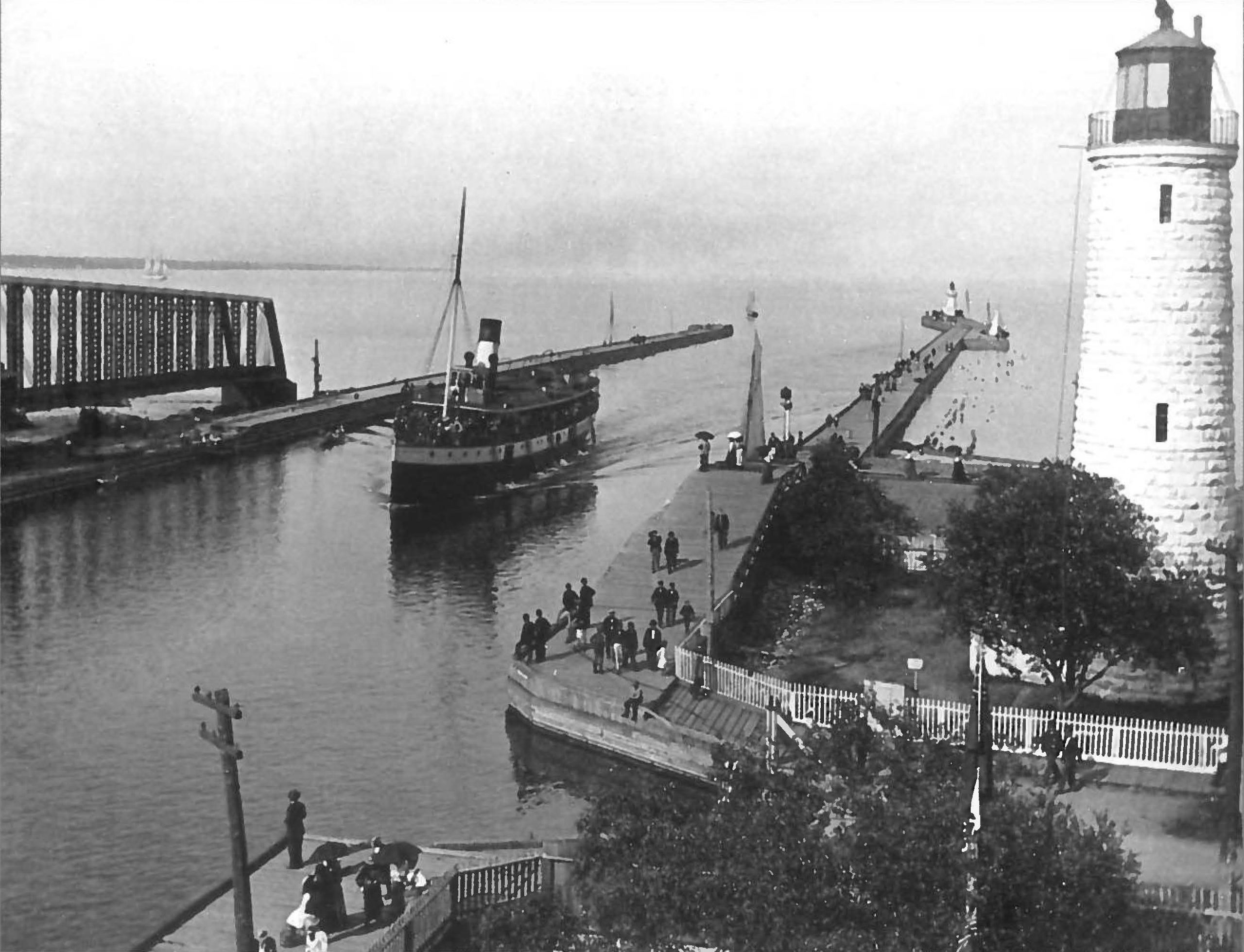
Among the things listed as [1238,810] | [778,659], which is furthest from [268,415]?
[1238,810]

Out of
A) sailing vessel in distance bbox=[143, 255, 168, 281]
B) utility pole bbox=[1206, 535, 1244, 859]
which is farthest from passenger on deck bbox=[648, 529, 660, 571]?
sailing vessel in distance bbox=[143, 255, 168, 281]

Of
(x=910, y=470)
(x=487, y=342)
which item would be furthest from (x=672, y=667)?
(x=487, y=342)

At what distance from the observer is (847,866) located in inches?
388

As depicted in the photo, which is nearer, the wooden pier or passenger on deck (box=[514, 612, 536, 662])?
the wooden pier

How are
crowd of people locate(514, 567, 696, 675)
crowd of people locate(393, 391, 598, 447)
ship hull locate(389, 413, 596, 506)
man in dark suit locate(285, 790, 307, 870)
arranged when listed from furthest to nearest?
crowd of people locate(393, 391, 598, 447) < ship hull locate(389, 413, 596, 506) < crowd of people locate(514, 567, 696, 675) < man in dark suit locate(285, 790, 307, 870)

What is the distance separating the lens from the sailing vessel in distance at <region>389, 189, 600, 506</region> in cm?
3872

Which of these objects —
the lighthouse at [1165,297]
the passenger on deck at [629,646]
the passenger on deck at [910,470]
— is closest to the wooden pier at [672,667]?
the passenger on deck at [629,646]

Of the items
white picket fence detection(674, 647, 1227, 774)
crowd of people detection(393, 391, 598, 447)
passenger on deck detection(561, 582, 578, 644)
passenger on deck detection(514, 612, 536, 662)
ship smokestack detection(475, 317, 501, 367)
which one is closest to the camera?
white picket fence detection(674, 647, 1227, 774)

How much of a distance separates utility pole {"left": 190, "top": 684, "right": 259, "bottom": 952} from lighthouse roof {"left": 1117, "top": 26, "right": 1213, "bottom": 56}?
11.6 metres

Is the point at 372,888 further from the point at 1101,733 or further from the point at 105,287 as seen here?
the point at 105,287

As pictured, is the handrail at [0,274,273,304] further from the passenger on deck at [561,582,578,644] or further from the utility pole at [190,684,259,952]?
the utility pole at [190,684,259,952]

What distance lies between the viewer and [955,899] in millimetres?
9836

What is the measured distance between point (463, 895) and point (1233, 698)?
28.6 feet

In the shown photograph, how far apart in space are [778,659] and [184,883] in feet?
27.3
